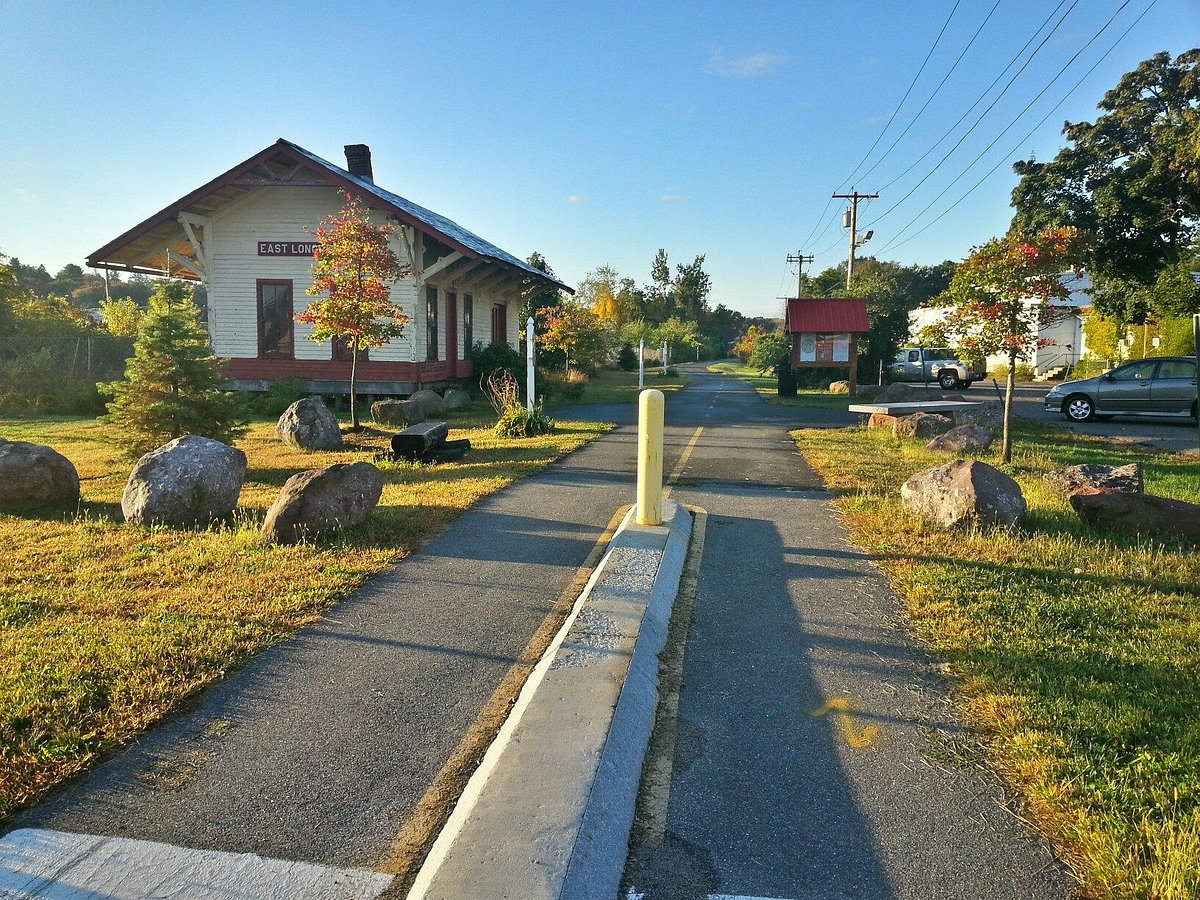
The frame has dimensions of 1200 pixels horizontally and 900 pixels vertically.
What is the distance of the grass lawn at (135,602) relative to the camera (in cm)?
358

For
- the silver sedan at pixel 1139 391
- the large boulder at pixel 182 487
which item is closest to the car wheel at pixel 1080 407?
the silver sedan at pixel 1139 391

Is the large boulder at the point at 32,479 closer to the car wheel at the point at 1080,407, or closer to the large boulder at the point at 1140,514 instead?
the large boulder at the point at 1140,514

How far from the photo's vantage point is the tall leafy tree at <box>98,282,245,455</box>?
35.0ft

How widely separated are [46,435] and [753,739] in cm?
1588

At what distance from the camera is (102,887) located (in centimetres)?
259

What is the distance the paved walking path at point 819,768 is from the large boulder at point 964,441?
717 cm

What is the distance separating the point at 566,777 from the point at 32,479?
298 inches

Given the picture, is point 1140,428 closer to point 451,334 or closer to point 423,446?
point 423,446

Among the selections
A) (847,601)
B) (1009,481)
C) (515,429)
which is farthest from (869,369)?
(847,601)

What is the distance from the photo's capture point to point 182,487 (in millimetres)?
7547

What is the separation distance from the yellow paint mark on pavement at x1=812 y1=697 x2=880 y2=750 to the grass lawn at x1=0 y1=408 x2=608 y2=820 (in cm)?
305

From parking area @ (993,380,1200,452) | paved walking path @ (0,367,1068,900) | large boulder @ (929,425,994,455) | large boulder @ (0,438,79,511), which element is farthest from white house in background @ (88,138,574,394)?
paved walking path @ (0,367,1068,900)

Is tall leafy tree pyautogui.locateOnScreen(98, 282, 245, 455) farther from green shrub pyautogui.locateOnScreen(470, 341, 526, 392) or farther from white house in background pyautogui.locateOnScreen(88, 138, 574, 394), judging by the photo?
green shrub pyautogui.locateOnScreen(470, 341, 526, 392)

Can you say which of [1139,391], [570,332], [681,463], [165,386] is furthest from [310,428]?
[570,332]
